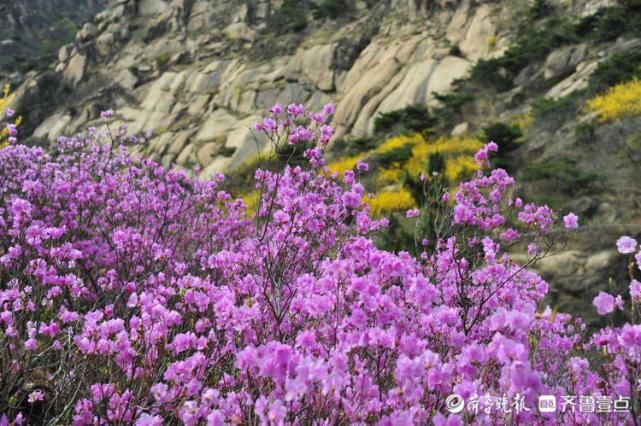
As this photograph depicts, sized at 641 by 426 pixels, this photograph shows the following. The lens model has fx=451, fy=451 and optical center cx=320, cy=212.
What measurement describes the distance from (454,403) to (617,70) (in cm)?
1748

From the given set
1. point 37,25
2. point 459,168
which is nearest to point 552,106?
point 459,168

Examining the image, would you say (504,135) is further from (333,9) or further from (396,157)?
(333,9)

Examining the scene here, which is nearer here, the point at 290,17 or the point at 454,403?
the point at 454,403

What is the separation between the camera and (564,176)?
1093 centimetres

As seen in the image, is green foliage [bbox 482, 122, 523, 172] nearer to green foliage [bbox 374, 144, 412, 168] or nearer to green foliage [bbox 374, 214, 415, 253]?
green foliage [bbox 374, 144, 412, 168]

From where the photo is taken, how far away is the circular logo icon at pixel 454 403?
204 centimetres

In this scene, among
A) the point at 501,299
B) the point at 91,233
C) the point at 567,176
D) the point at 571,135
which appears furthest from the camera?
the point at 571,135

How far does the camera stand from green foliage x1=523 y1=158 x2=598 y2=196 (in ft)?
35.0

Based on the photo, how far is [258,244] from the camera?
164 inches

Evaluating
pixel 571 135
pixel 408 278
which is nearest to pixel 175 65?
pixel 571 135

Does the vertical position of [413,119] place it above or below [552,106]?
below

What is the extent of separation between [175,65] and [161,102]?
4794mm

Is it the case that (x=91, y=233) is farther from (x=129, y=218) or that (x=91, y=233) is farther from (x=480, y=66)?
(x=480, y=66)

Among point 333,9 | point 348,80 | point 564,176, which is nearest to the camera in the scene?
point 564,176
